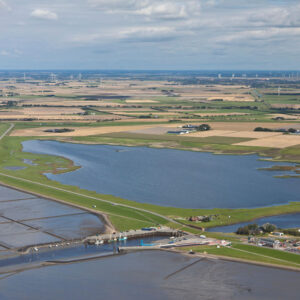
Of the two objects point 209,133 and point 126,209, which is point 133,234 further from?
point 209,133

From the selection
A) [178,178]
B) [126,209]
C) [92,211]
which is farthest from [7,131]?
[126,209]

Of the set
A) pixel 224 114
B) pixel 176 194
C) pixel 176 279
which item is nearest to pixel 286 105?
pixel 224 114

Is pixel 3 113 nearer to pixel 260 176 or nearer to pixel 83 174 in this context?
pixel 83 174

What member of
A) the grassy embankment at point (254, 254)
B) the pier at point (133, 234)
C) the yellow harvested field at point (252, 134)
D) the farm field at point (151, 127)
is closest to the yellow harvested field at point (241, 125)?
the farm field at point (151, 127)

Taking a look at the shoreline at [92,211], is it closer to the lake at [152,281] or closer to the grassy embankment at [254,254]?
the lake at [152,281]

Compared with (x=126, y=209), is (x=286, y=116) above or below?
above

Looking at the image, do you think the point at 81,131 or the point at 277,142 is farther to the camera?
the point at 81,131
